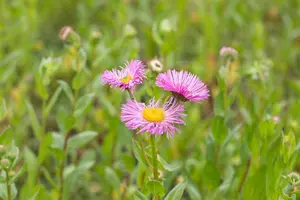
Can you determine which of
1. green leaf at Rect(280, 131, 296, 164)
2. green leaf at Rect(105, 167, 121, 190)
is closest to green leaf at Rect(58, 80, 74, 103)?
green leaf at Rect(105, 167, 121, 190)

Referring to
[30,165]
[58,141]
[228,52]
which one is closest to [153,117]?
[228,52]

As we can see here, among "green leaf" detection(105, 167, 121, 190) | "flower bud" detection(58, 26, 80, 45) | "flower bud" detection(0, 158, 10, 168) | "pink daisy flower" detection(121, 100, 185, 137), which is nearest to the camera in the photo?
"pink daisy flower" detection(121, 100, 185, 137)

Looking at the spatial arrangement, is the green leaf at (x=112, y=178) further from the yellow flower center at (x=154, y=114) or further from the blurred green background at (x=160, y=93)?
the yellow flower center at (x=154, y=114)

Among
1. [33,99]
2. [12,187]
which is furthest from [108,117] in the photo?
[33,99]

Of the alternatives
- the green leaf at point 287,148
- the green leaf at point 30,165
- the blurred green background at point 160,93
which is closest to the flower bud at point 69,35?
the blurred green background at point 160,93

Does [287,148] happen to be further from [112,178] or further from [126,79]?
[112,178]

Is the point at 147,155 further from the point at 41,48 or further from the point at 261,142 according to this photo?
the point at 41,48

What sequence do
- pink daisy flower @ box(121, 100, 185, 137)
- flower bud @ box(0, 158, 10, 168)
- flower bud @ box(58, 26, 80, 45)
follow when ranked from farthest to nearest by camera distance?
flower bud @ box(58, 26, 80, 45), flower bud @ box(0, 158, 10, 168), pink daisy flower @ box(121, 100, 185, 137)

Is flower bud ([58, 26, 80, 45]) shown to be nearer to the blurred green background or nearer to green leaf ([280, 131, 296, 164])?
the blurred green background
